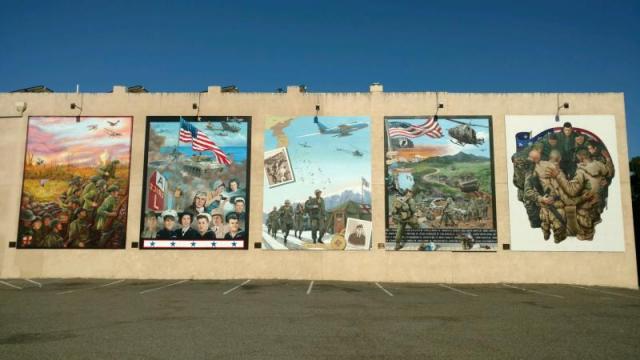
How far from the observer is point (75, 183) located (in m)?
23.6

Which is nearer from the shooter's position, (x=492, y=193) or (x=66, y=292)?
(x=66, y=292)

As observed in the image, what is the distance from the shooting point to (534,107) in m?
23.9

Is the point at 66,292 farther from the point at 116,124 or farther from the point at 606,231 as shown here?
the point at 606,231

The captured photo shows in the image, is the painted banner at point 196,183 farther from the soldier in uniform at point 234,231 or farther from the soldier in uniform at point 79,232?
the soldier in uniform at point 79,232

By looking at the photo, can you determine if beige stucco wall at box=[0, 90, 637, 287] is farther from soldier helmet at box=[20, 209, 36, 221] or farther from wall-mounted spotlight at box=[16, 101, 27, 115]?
soldier helmet at box=[20, 209, 36, 221]

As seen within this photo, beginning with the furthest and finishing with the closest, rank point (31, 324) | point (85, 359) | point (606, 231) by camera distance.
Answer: point (606, 231)
point (31, 324)
point (85, 359)

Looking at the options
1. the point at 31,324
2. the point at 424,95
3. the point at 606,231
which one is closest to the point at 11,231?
the point at 31,324

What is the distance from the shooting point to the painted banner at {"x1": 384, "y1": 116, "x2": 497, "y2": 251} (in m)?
22.8

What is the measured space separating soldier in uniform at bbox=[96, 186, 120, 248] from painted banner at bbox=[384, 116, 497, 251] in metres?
13.4

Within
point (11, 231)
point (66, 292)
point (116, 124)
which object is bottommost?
point (66, 292)

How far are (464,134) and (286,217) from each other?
982 cm

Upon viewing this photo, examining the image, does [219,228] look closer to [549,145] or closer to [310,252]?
[310,252]

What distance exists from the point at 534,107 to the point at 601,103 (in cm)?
341

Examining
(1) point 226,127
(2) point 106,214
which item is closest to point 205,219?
(1) point 226,127
